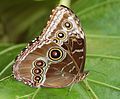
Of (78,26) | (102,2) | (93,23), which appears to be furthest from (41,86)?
(102,2)

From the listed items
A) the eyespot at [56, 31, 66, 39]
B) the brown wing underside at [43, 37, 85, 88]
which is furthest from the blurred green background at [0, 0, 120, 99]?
the eyespot at [56, 31, 66, 39]

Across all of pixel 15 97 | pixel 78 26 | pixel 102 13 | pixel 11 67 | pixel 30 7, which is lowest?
pixel 15 97

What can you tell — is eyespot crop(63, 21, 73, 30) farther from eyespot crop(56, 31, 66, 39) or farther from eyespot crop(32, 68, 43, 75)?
eyespot crop(32, 68, 43, 75)

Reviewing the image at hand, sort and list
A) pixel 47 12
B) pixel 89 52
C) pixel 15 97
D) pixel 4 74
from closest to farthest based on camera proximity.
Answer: pixel 15 97 → pixel 4 74 → pixel 89 52 → pixel 47 12

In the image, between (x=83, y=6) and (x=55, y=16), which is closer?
(x=55, y=16)

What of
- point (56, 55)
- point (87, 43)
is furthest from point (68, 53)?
point (87, 43)

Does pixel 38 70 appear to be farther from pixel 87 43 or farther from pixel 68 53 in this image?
pixel 87 43

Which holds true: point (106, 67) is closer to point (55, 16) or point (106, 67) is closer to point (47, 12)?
point (55, 16)
